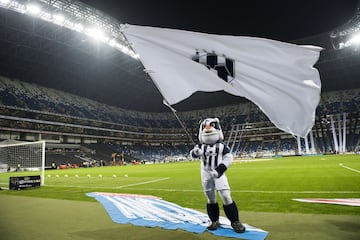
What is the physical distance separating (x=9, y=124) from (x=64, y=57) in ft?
50.1

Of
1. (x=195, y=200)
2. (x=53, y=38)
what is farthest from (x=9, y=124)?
(x=195, y=200)

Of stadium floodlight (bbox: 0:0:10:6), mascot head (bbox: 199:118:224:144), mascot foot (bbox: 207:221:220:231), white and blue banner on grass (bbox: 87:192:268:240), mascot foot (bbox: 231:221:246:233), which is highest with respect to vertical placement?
stadium floodlight (bbox: 0:0:10:6)

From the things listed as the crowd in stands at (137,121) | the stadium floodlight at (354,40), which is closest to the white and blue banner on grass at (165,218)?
the crowd in stands at (137,121)

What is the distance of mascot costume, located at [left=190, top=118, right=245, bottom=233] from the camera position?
470 centimetres

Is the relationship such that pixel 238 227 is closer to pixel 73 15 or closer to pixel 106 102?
pixel 73 15

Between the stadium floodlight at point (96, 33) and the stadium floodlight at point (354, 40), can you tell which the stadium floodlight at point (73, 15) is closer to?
the stadium floodlight at point (96, 33)

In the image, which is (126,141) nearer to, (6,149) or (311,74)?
(6,149)

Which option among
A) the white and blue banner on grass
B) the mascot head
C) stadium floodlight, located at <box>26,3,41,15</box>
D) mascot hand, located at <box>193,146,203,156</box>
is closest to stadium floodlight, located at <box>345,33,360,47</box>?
stadium floodlight, located at <box>26,3,41,15</box>

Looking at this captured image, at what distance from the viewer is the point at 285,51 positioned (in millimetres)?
4496

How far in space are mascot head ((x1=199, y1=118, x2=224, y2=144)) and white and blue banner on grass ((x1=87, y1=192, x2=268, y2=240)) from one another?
5.24ft

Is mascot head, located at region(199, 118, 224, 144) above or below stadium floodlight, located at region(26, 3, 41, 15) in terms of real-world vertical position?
below

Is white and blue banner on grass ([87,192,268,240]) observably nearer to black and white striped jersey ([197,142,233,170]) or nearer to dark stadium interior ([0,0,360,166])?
black and white striped jersey ([197,142,233,170])

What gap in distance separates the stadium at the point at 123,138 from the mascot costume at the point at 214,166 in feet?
1.69

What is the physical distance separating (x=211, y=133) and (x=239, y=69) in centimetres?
128
